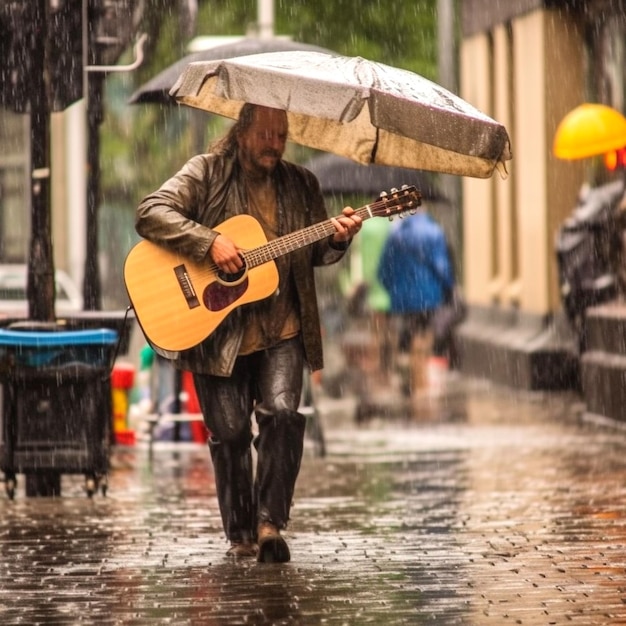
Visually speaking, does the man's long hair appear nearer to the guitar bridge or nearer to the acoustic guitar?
the acoustic guitar

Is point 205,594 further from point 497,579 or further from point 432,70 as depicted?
point 432,70

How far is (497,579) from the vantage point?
8250mm

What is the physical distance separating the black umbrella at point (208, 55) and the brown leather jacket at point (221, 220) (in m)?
4.35

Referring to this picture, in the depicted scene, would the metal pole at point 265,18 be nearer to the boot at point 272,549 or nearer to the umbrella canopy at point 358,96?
the umbrella canopy at point 358,96

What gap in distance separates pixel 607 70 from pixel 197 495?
10.0 m

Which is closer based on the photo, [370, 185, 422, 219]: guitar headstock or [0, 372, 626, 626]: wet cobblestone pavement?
[0, 372, 626, 626]: wet cobblestone pavement

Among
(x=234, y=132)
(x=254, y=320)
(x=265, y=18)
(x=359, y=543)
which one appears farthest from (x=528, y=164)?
(x=254, y=320)

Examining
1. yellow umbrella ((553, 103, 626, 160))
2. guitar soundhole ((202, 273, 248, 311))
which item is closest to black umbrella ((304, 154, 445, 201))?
yellow umbrella ((553, 103, 626, 160))

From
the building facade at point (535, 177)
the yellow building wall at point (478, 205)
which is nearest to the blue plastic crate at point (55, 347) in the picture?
the building facade at point (535, 177)

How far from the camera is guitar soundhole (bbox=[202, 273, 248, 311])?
29.2 ft

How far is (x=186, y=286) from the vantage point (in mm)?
8914

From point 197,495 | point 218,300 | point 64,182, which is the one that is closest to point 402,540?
point 218,300

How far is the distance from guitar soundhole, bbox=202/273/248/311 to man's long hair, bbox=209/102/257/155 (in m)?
0.65

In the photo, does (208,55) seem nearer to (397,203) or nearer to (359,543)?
(397,203)
